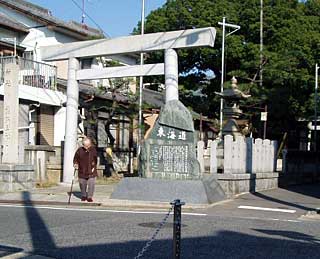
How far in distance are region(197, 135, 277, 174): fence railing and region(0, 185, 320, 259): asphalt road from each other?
11.8 feet

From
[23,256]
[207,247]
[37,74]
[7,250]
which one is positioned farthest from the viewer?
[37,74]

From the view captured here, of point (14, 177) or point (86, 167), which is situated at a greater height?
point (86, 167)

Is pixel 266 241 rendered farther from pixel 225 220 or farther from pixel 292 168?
pixel 292 168

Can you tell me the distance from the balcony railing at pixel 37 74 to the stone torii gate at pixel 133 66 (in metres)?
3.73

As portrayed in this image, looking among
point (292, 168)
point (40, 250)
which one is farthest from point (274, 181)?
point (40, 250)

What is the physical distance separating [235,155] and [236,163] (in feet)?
1.03

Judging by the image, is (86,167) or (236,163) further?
(236,163)

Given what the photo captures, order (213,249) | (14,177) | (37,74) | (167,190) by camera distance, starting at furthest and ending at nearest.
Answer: (37,74)
(14,177)
(167,190)
(213,249)

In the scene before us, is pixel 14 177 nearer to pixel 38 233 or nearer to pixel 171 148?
pixel 171 148

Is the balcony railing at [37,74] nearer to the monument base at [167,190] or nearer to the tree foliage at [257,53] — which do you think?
the monument base at [167,190]

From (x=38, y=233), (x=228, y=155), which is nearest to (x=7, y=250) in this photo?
(x=38, y=233)

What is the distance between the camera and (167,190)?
15.4 metres

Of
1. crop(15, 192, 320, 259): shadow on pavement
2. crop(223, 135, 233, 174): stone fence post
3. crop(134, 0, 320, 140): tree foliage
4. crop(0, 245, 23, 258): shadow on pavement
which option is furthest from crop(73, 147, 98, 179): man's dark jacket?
crop(134, 0, 320, 140): tree foliage

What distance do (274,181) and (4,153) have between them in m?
10.8
